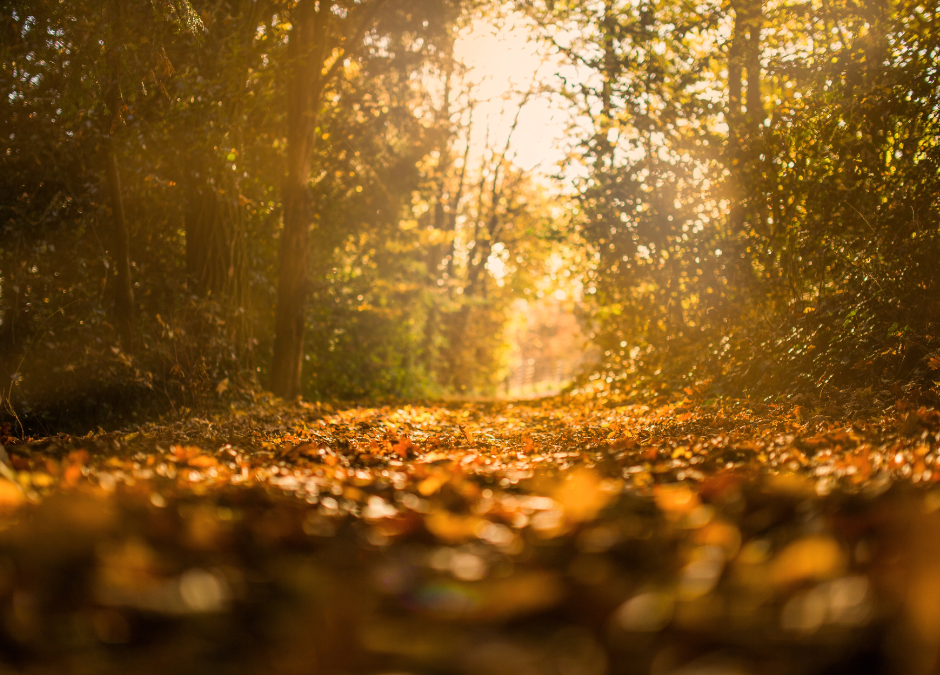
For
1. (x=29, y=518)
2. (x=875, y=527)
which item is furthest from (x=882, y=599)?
(x=29, y=518)

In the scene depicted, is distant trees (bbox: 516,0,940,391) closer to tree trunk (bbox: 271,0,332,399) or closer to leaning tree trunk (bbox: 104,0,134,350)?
tree trunk (bbox: 271,0,332,399)

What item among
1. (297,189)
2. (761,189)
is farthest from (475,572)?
(297,189)

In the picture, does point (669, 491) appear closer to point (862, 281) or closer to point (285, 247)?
point (862, 281)

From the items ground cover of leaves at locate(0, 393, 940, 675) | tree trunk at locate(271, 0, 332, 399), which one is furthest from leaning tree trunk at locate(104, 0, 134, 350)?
ground cover of leaves at locate(0, 393, 940, 675)

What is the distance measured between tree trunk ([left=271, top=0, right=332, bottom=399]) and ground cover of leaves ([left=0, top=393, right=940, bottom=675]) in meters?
6.57

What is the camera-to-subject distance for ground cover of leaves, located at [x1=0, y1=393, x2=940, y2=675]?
1245 millimetres

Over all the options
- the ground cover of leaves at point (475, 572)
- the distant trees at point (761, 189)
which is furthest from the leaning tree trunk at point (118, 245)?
the distant trees at point (761, 189)

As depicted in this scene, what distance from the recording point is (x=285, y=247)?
9414mm

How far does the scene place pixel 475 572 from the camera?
5.14ft

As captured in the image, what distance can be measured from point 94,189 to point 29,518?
5813mm

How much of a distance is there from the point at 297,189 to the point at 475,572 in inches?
338

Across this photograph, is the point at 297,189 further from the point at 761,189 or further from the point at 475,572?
the point at 475,572

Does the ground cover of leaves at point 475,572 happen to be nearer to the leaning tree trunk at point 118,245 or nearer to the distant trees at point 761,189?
the distant trees at point 761,189

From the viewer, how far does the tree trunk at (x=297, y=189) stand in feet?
29.7
